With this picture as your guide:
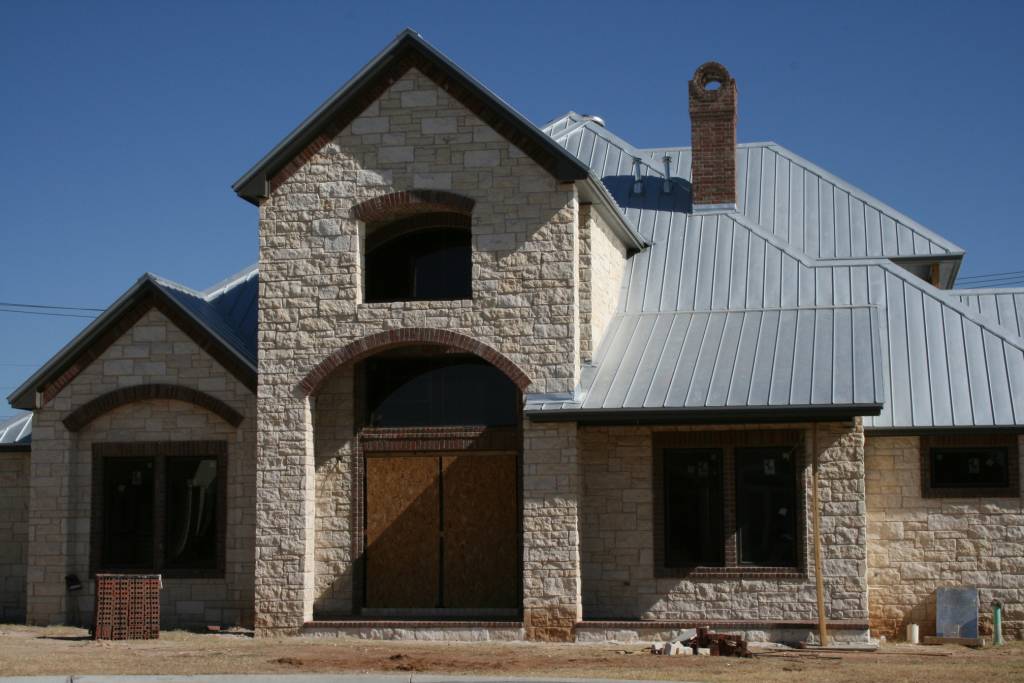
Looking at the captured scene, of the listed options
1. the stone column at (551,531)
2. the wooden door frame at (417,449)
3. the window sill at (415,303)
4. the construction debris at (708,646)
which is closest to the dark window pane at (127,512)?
the wooden door frame at (417,449)

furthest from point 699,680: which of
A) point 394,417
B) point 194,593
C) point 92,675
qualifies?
point 194,593

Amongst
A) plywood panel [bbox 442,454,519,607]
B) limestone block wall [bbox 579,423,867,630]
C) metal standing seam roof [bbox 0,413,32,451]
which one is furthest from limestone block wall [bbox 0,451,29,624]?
limestone block wall [bbox 579,423,867,630]

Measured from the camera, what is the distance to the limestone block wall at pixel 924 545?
19.2 m

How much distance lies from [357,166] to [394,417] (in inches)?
146

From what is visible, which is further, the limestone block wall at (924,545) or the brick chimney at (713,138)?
the brick chimney at (713,138)

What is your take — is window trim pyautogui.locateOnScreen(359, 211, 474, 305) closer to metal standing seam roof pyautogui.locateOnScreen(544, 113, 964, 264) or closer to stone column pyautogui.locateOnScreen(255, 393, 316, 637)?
stone column pyautogui.locateOnScreen(255, 393, 316, 637)

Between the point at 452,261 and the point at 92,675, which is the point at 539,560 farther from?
the point at 92,675

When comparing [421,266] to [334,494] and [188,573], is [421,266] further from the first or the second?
[188,573]

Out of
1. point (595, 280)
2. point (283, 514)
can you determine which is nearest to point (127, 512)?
point (283, 514)

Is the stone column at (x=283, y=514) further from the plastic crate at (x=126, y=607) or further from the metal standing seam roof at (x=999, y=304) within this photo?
the metal standing seam roof at (x=999, y=304)

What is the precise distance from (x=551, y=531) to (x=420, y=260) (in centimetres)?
472

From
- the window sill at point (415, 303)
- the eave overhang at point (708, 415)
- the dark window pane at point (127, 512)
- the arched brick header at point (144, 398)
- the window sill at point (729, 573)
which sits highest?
the window sill at point (415, 303)

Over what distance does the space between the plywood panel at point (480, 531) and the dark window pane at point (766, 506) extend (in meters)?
3.24

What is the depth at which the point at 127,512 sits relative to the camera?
21.5 meters
